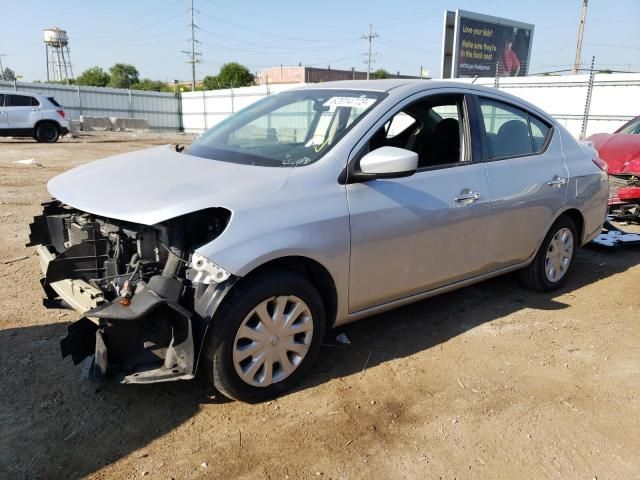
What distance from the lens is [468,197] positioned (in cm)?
372

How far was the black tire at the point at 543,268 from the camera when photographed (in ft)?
15.2

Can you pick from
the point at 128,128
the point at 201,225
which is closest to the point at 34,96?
the point at 128,128

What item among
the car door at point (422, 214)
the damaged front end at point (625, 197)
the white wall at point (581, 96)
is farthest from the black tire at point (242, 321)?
the white wall at point (581, 96)

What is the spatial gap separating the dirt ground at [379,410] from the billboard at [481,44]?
28.9 m

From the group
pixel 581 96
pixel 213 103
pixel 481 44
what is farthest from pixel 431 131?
pixel 481 44

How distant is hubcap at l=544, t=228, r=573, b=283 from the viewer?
4.71 m

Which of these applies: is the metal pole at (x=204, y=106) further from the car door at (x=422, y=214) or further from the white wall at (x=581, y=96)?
the car door at (x=422, y=214)

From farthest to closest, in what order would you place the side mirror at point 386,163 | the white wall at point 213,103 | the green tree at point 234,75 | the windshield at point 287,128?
the green tree at point 234,75 < the white wall at point 213,103 < the windshield at point 287,128 < the side mirror at point 386,163

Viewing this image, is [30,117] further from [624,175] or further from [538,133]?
[538,133]

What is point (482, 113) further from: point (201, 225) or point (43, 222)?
point (43, 222)

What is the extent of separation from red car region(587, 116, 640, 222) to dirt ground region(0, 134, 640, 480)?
11.1 ft

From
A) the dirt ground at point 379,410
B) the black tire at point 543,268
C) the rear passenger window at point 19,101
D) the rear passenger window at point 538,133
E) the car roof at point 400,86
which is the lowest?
the dirt ground at point 379,410

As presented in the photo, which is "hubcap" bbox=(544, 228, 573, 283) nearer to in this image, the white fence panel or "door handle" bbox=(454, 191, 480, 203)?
"door handle" bbox=(454, 191, 480, 203)

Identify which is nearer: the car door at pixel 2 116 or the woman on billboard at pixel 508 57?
the car door at pixel 2 116
